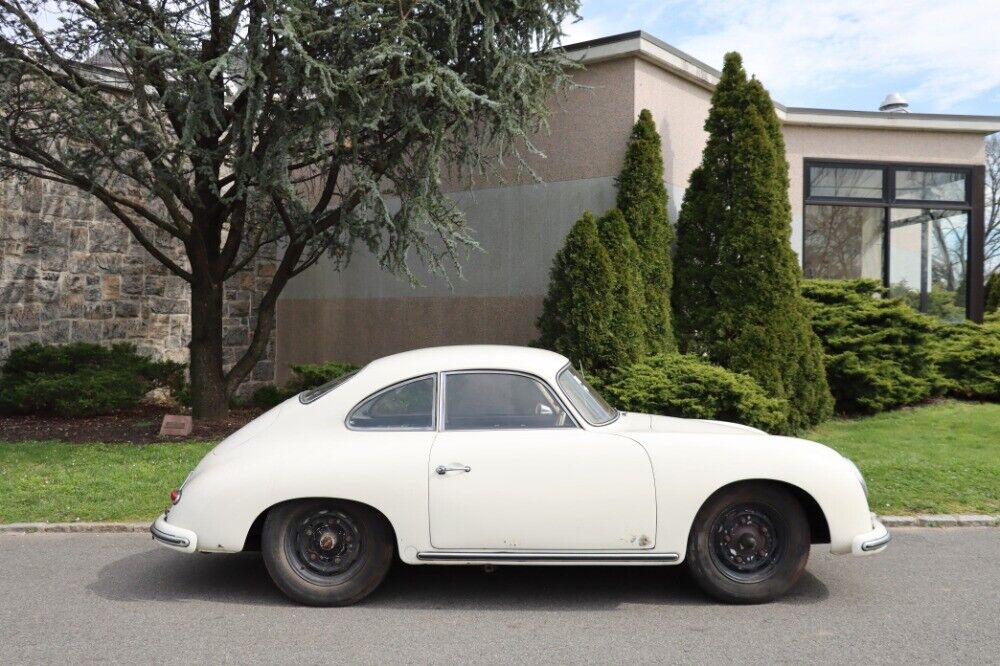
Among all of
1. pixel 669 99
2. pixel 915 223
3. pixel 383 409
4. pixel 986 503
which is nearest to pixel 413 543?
pixel 383 409

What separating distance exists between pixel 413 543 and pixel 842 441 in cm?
672

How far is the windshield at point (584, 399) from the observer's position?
5387 mm

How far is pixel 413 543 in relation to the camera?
16.7 ft

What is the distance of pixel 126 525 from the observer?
696 cm

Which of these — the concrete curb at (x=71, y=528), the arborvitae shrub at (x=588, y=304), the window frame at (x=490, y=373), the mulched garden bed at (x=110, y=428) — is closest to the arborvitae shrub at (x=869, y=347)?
the arborvitae shrub at (x=588, y=304)

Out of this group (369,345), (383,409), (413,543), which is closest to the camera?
(413,543)

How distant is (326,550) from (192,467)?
417 cm

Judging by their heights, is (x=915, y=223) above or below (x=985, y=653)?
above

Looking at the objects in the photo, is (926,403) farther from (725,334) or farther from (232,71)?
(232,71)

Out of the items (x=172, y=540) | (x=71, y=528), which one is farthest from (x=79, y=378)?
(x=172, y=540)

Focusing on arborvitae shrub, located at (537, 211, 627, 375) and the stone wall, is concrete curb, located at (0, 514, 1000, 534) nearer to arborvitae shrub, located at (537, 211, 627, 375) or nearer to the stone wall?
arborvitae shrub, located at (537, 211, 627, 375)

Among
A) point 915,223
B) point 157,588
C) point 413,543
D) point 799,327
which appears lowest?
point 157,588

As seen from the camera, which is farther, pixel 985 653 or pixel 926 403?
pixel 926 403

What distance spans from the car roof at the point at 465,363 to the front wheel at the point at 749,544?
1.28 meters
